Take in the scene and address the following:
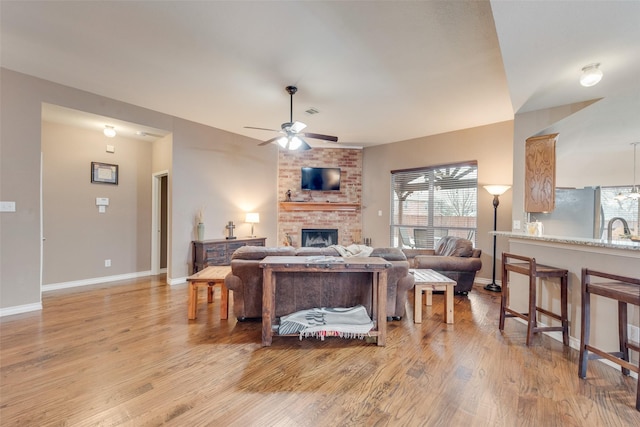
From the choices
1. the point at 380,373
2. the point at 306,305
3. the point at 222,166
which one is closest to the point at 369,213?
the point at 222,166

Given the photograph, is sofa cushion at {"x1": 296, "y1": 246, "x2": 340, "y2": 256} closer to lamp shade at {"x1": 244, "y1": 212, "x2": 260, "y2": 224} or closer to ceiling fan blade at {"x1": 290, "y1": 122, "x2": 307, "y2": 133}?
ceiling fan blade at {"x1": 290, "y1": 122, "x2": 307, "y2": 133}

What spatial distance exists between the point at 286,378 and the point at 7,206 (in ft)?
12.2

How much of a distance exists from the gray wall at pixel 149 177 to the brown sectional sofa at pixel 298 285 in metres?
2.26

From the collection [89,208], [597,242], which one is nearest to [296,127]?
[597,242]

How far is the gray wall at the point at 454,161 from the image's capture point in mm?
4453

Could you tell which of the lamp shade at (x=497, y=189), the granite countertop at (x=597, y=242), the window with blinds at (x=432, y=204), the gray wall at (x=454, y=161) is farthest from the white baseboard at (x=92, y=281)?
the lamp shade at (x=497, y=189)

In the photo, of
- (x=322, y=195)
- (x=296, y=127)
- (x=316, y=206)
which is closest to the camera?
(x=296, y=127)

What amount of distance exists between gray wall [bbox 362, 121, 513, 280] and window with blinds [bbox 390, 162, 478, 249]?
135 millimetres

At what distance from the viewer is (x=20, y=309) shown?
3.06m

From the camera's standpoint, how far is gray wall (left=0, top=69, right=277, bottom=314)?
3.01 metres

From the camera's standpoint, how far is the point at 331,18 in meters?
2.08

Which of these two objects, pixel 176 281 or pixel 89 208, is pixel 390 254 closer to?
pixel 176 281

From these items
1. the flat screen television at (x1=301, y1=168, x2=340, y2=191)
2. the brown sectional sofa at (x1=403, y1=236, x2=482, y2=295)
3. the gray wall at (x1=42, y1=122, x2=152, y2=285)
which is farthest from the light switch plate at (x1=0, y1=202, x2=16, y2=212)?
the brown sectional sofa at (x1=403, y1=236, x2=482, y2=295)

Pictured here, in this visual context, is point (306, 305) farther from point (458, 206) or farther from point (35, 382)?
point (458, 206)
